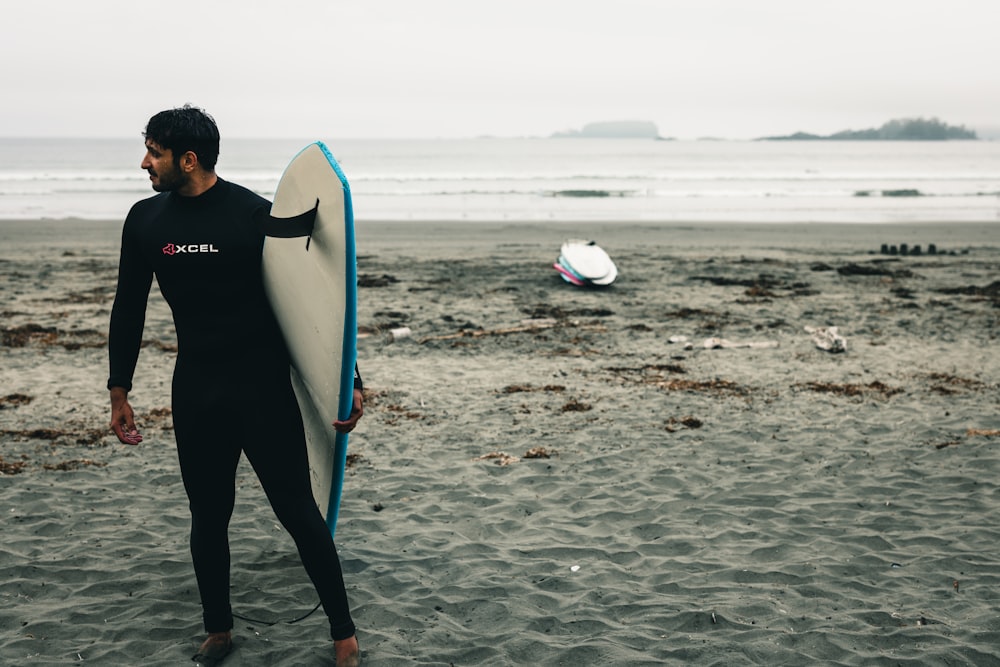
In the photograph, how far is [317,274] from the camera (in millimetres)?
2840

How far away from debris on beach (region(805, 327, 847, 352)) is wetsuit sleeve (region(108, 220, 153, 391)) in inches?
284

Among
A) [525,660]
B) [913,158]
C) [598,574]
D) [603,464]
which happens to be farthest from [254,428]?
[913,158]

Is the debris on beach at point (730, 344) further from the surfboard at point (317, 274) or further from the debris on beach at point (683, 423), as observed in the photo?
the surfboard at point (317, 274)

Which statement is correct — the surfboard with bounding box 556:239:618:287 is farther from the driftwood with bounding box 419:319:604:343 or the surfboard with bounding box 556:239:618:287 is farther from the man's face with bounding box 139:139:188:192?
the man's face with bounding box 139:139:188:192

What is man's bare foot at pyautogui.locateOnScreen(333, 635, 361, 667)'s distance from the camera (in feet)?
10.0

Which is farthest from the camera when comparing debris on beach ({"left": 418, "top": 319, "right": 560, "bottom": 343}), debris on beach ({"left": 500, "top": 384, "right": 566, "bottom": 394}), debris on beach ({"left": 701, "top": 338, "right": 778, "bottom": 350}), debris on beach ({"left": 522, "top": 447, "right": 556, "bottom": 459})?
debris on beach ({"left": 418, "top": 319, "right": 560, "bottom": 343})

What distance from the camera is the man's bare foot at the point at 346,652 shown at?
10.0 feet

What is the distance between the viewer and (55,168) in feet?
179

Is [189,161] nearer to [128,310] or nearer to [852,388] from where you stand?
[128,310]

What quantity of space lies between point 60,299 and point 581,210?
886 inches

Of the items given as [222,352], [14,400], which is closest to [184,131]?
[222,352]

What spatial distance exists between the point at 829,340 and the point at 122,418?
7.34 m

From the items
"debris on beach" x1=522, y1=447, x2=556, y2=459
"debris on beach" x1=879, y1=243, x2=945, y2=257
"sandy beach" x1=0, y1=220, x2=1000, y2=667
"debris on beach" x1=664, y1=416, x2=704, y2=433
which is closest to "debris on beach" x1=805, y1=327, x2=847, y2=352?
"sandy beach" x1=0, y1=220, x2=1000, y2=667

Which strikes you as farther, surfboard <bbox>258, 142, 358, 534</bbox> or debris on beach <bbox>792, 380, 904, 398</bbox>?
debris on beach <bbox>792, 380, 904, 398</bbox>
